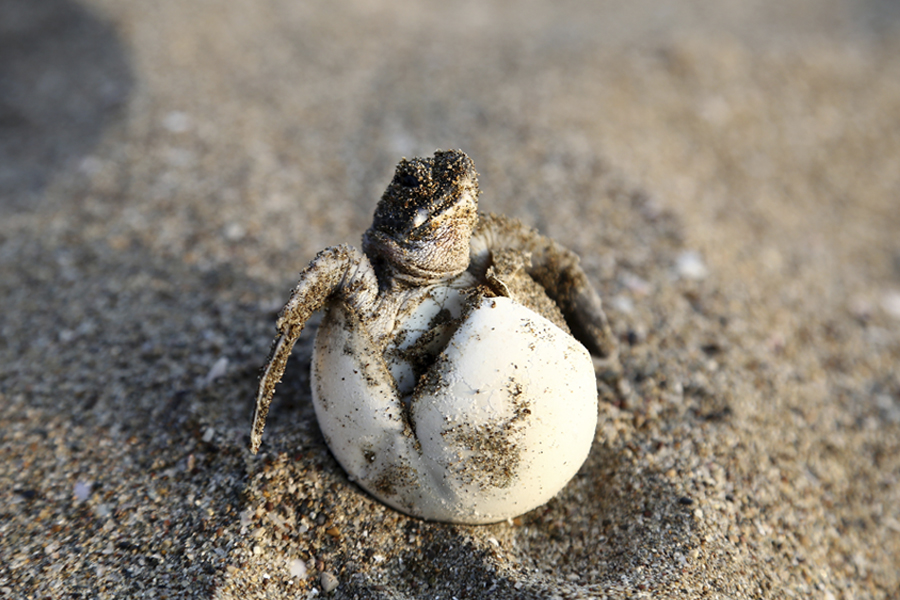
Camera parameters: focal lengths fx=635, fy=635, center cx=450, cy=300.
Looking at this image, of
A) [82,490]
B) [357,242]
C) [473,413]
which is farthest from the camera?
[357,242]

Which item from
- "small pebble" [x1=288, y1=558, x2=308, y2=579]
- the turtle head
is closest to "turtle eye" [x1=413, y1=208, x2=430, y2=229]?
the turtle head

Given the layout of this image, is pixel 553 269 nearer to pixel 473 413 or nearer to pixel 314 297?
pixel 473 413

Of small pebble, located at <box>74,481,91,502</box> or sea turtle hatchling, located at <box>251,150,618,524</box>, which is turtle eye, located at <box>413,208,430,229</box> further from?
small pebble, located at <box>74,481,91,502</box>

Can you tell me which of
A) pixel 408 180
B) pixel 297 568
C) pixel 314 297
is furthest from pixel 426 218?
pixel 297 568

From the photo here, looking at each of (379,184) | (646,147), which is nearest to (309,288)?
(379,184)

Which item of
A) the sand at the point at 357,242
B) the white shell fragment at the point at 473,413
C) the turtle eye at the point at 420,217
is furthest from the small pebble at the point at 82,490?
the turtle eye at the point at 420,217

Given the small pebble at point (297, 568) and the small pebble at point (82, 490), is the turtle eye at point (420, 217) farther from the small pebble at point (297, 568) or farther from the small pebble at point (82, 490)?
the small pebble at point (82, 490)
